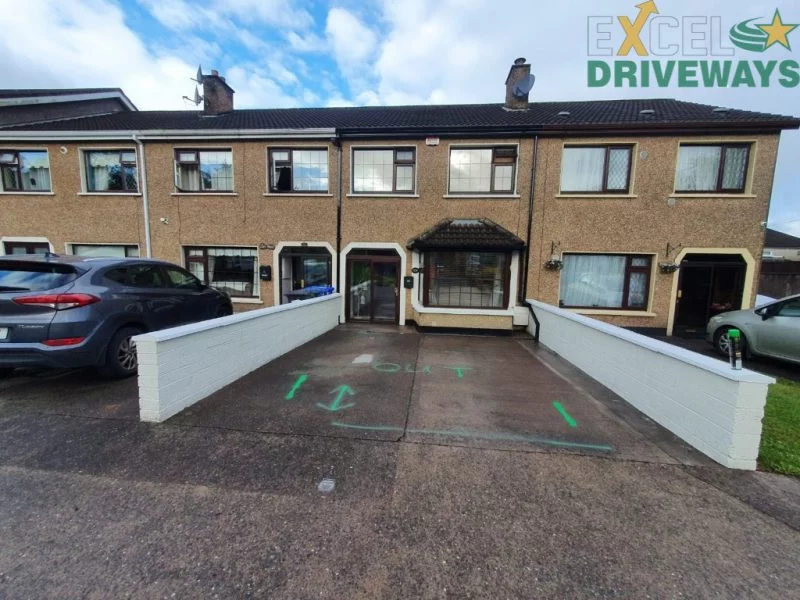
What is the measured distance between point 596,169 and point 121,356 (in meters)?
11.2

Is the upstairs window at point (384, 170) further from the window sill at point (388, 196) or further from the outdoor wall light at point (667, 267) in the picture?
the outdoor wall light at point (667, 267)

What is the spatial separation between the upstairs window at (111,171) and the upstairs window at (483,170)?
32.3ft

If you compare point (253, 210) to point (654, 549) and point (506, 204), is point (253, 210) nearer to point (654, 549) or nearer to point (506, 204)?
point (506, 204)

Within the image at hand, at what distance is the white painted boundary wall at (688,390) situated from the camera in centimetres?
269

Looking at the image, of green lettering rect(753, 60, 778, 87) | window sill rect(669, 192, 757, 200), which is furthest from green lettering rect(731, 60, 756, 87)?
window sill rect(669, 192, 757, 200)

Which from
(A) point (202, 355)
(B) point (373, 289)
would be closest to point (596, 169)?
(B) point (373, 289)

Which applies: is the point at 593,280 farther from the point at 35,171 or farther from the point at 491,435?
the point at 35,171

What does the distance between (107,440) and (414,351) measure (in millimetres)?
4663

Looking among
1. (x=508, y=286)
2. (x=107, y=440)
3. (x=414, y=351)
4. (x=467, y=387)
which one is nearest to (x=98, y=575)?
(x=107, y=440)

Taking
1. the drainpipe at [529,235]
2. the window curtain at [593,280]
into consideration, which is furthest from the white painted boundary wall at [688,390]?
the window curtain at [593,280]

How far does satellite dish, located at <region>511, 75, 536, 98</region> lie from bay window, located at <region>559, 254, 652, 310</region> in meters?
5.66

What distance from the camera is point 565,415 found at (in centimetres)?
376

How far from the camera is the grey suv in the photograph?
3.61 metres

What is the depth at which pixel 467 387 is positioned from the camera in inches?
181
